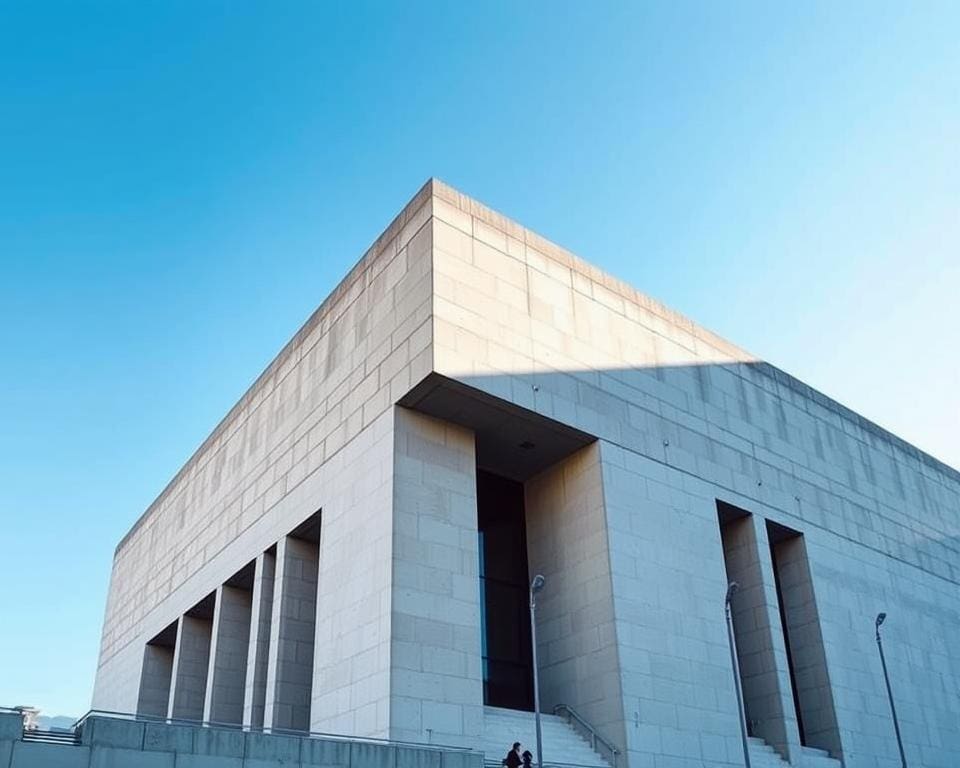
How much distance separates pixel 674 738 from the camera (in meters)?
31.1

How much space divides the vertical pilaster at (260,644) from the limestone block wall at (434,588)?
33.6ft

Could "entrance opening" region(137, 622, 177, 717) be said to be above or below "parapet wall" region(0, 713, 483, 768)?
above

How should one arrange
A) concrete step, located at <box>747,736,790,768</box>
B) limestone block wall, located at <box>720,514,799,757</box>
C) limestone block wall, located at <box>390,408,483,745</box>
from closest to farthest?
limestone block wall, located at <box>390,408,483,745</box> → concrete step, located at <box>747,736,790,768</box> → limestone block wall, located at <box>720,514,799,757</box>

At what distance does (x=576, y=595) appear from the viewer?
33406 mm

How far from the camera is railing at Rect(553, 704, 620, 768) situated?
29883 mm

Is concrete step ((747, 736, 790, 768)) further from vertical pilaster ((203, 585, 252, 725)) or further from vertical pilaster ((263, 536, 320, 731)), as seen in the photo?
vertical pilaster ((203, 585, 252, 725))

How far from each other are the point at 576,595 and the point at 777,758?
31.8 ft

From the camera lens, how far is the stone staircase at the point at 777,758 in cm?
3381

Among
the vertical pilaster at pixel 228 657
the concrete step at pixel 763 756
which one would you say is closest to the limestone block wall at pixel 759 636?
the concrete step at pixel 763 756

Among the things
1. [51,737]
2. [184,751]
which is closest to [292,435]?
[184,751]

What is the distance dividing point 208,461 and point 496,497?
709 inches

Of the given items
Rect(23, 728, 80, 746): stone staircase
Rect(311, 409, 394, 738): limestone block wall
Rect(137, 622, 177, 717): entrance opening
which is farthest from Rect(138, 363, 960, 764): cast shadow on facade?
Rect(23, 728, 80, 746): stone staircase

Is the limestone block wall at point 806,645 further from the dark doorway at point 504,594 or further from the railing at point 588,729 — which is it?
the railing at point 588,729

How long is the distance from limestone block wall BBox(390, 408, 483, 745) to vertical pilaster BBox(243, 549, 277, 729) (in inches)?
403
